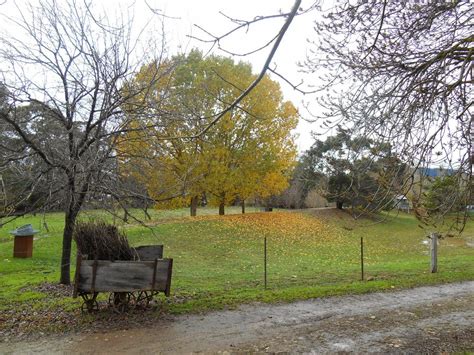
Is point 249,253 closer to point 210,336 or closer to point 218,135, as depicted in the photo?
point 218,135

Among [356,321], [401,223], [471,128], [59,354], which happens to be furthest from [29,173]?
[401,223]

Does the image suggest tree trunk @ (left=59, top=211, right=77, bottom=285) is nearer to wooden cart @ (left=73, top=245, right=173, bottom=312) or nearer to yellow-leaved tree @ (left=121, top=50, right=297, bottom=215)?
wooden cart @ (left=73, top=245, right=173, bottom=312)

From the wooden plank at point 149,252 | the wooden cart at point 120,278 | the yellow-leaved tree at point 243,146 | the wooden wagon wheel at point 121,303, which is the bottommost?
the wooden wagon wheel at point 121,303

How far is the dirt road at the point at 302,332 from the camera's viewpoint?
5.61m

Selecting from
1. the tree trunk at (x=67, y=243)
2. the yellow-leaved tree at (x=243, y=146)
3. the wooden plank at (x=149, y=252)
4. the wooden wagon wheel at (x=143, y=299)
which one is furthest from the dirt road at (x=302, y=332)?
the yellow-leaved tree at (x=243, y=146)

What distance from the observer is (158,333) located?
6.21m

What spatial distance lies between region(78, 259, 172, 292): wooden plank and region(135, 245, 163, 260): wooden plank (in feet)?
2.69

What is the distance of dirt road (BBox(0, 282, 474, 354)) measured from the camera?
221 inches

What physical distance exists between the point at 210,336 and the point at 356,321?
2.55 meters

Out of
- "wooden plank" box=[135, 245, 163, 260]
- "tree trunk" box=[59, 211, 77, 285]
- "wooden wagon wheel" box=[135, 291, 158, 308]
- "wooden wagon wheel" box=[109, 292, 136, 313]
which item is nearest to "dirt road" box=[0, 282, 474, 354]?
"wooden wagon wheel" box=[135, 291, 158, 308]

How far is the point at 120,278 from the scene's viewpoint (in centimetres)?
679

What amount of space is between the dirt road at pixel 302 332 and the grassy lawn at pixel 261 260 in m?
0.89

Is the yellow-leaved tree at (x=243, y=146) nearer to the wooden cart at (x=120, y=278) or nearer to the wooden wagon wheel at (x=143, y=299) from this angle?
the wooden wagon wheel at (x=143, y=299)

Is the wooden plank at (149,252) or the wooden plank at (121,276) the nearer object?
the wooden plank at (121,276)
